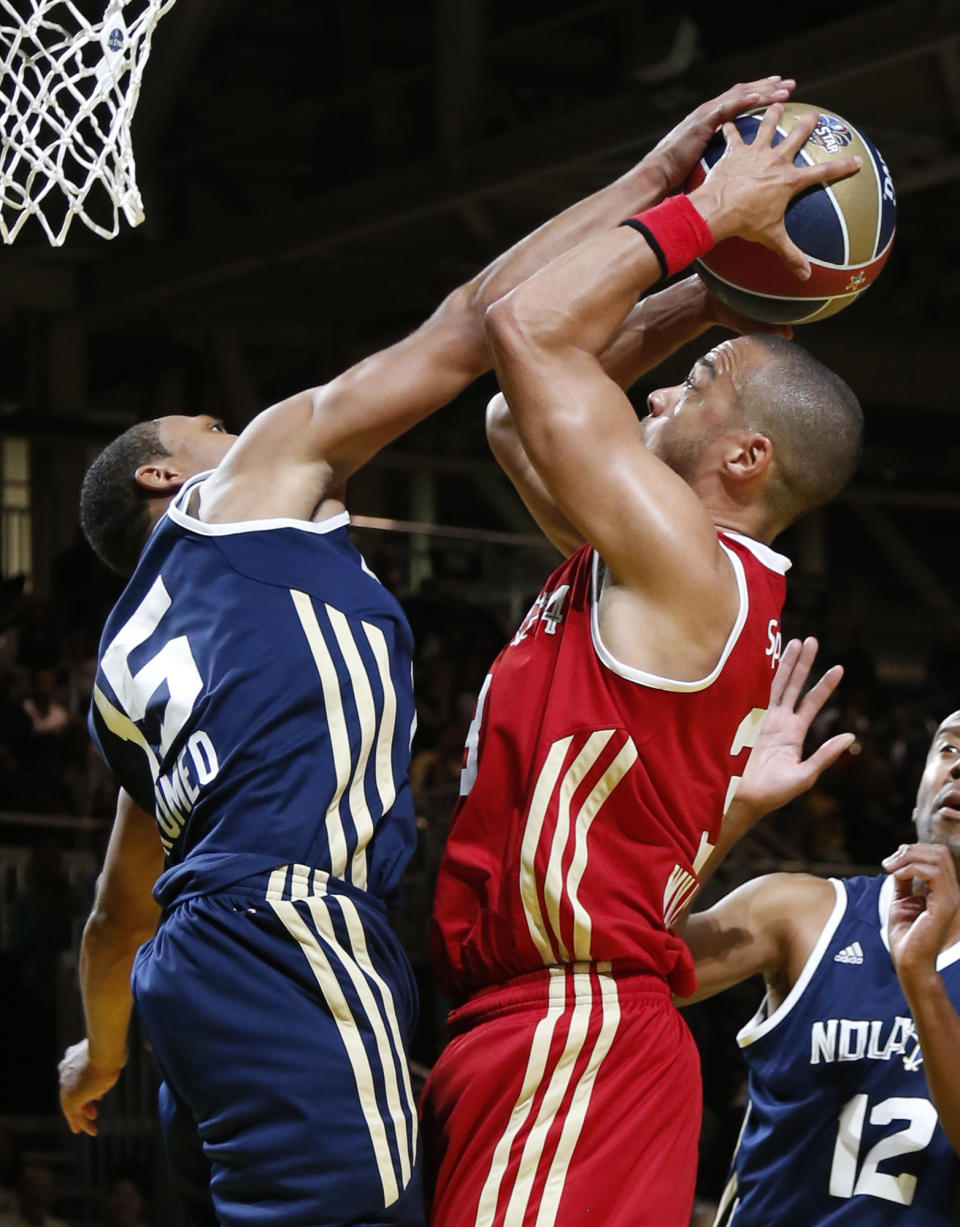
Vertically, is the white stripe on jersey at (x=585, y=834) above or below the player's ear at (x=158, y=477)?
below

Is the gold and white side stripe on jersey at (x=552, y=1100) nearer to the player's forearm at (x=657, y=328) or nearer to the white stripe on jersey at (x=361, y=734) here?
the white stripe on jersey at (x=361, y=734)

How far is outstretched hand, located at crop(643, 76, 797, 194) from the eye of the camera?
3.32 m

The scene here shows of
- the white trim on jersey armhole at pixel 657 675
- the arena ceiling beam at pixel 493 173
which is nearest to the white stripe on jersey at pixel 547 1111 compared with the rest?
the white trim on jersey armhole at pixel 657 675

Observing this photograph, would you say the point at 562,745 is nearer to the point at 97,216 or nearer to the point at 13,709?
the point at 13,709

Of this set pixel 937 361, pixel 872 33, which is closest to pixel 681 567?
pixel 872 33

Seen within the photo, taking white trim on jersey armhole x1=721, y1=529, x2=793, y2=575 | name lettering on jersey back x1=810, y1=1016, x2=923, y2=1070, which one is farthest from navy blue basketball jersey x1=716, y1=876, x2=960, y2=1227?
white trim on jersey armhole x1=721, y1=529, x2=793, y2=575

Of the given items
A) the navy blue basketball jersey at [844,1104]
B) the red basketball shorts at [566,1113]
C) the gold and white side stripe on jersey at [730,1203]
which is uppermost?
the red basketball shorts at [566,1113]

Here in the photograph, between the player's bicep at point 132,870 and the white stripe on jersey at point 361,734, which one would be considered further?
the player's bicep at point 132,870

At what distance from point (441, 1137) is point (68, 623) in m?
9.03

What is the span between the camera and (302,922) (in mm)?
2832

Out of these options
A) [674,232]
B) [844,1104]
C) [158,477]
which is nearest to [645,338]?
[674,232]

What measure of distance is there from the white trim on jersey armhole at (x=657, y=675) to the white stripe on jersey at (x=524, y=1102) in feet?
1.74

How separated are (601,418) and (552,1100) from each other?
44.5 inches

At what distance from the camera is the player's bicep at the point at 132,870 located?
11.4 feet
